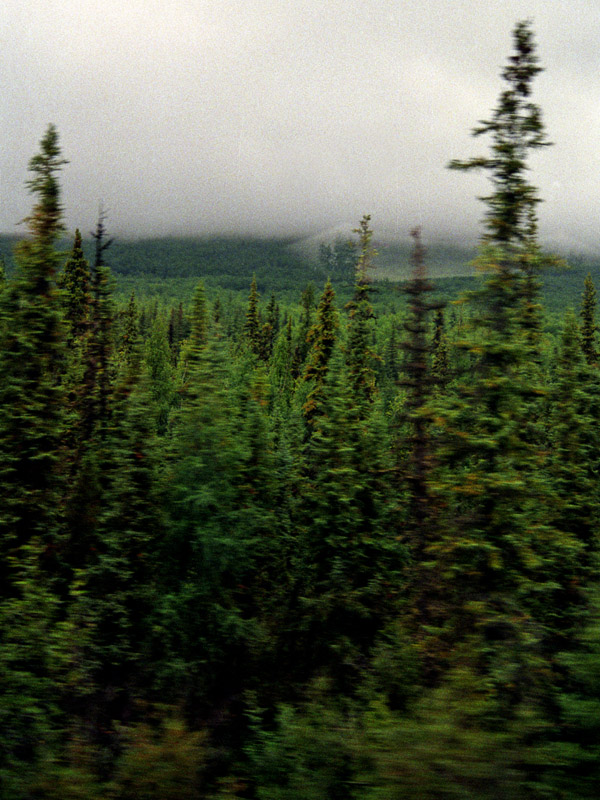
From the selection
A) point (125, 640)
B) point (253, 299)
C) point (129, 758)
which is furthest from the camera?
point (253, 299)

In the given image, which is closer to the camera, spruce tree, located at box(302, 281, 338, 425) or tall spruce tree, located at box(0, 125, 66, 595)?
tall spruce tree, located at box(0, 125, 66, 595)

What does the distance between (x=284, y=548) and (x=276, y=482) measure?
7.63 ft

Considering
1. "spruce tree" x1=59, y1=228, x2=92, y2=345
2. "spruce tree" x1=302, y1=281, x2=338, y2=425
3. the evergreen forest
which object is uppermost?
"spruce tree" x1=59, y1=228, x2=92, y2=345

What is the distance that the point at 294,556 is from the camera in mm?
19781

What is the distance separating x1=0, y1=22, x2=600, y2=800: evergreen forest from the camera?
7328 mm

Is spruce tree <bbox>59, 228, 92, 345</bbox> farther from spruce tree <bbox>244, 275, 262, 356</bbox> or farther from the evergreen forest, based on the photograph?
spruce tree <bbox>244, 275, 262, 356</bbox>

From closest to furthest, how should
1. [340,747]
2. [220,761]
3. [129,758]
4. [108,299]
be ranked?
[129,758]
[340,747]
[220,761]
[108,299]

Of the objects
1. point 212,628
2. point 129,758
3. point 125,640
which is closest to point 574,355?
point 212,628

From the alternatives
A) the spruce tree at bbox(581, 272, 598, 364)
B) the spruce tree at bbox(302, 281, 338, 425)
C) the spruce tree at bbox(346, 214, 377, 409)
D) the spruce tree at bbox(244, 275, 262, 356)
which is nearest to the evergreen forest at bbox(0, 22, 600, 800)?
the spruce tree at bbox(346, 214, 377, 409)

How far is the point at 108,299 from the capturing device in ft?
78.7

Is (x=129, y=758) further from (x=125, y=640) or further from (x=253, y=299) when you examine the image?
A: (x=253, y=299)

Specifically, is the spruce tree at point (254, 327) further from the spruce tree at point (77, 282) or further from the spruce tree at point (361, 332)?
the spruce tree at point (361, 332)

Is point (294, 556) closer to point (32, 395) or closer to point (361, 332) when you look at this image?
point (32, 395)

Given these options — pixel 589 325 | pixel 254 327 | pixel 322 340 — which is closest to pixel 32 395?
pixel 322 340
